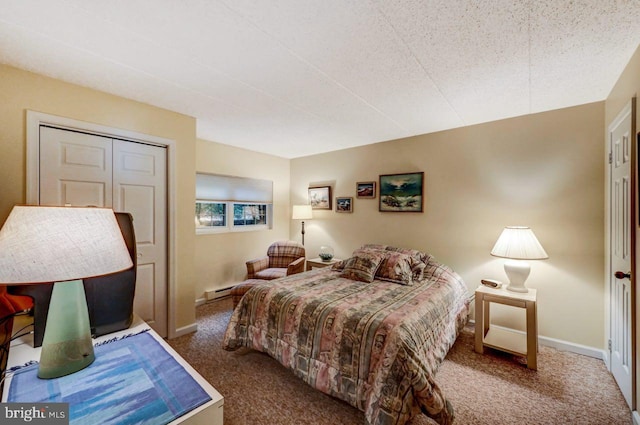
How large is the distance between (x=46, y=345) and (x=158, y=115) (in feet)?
7.79

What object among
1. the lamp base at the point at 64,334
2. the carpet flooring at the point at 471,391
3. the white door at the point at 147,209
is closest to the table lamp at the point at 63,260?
the lamp base at the point at 64,334

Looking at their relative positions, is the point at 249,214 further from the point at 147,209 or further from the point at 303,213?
the point at 147,209

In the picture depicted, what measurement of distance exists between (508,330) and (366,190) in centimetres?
239

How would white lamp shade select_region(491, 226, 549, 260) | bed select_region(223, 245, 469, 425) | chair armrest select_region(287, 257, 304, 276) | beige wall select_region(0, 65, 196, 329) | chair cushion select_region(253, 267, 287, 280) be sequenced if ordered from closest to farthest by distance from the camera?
bed select_region(223, 245, 469, 425), beige wall select_region(0, 65, 196, 329), white lamp shade select_region(491, 226, 549, 260), chair cushion select_region(253, 267, 287, 280), chair armrest select_region(287, 257, 304, 276)

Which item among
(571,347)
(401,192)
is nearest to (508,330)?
(571,347)

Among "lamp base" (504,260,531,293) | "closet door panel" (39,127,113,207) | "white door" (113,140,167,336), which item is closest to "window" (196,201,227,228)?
"white door" (113,140,167,336)

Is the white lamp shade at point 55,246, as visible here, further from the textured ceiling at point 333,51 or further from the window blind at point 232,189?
the window blind at point 232,189

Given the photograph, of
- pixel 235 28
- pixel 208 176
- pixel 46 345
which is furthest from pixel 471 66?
pixel 208 176

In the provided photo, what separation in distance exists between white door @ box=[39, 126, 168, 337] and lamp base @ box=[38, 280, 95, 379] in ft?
5.47

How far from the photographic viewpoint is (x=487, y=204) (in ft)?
9.91

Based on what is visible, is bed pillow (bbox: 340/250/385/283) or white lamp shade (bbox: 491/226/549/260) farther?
bed pillow (bbox: 340/250/385/283)

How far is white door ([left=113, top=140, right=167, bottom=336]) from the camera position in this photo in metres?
2.53

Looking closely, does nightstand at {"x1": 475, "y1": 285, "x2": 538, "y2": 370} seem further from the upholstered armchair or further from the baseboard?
the upholstered armchair

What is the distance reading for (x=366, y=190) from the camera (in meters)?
4.04
